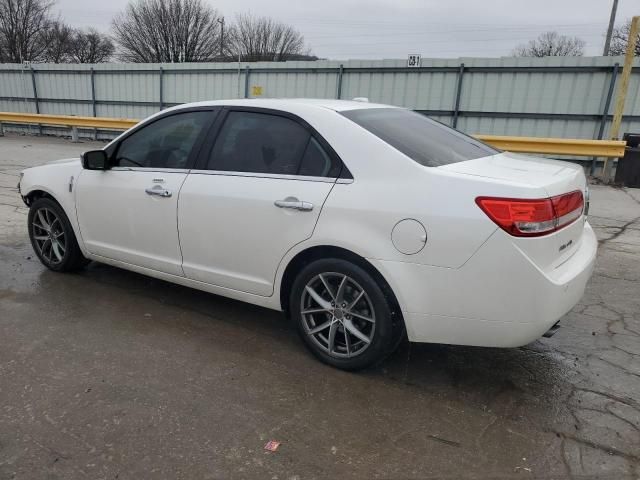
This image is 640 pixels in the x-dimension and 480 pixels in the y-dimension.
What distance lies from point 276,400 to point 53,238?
3043 millimetres

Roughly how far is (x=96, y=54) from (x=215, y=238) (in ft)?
180

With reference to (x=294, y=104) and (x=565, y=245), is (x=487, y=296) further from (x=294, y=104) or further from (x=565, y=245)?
(x=294, y=104)

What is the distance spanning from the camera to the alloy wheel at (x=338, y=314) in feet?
9.83

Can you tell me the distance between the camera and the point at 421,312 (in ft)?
9.08

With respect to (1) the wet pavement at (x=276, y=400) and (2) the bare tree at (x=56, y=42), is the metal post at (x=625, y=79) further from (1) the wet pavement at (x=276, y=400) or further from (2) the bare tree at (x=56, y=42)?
(2) the bare tree at (x=56, y=42)

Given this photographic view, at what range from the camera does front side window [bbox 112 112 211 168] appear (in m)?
3.75

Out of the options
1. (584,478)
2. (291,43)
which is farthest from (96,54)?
(584,478)

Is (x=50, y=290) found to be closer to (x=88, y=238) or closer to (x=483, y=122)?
(x=88, y=238)

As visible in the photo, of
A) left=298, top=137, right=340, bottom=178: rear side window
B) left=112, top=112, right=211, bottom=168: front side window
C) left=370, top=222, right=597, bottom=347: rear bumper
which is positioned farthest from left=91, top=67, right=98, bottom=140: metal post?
left=370, top=222, right=597, bottom=347: rear bumper

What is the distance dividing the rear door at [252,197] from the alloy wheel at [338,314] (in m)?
0.30

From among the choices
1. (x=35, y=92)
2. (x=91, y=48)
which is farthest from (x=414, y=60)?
(x=91, y=48)

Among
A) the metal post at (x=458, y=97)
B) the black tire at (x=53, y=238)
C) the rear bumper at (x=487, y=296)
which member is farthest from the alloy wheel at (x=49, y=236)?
the metal post at (x=458, y=97)

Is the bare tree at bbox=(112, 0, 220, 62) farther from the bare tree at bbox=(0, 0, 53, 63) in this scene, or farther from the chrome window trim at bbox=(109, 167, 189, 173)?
the chrome window trim at bbox=(109, 167, 189, 173)

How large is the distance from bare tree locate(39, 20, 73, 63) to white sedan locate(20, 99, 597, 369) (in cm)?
4495
